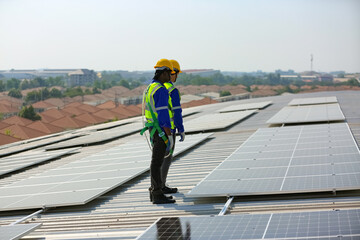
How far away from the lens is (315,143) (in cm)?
1371

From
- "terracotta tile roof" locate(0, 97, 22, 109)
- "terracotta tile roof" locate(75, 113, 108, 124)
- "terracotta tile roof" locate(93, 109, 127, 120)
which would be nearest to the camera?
"terracotta tile roof" locate(75, 113, 108, 124)

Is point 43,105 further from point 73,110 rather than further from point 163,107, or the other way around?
point 163,107

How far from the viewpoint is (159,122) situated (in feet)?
30.9

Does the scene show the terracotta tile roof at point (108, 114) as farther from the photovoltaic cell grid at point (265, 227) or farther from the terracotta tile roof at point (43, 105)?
the photovoltaic cell grid at point (265, 227)

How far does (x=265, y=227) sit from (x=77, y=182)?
19.7 ft

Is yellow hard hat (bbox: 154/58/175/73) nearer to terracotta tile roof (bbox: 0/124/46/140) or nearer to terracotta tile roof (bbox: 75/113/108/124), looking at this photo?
terracotta tile roof (bbox: 0/124/46/140)

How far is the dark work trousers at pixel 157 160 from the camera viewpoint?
9.48 metres

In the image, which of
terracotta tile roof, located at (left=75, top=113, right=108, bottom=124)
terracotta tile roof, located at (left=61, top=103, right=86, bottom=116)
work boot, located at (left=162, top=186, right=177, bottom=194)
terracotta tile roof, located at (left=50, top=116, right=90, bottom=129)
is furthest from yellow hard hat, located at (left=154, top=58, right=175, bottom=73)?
terracotta tile roof, located at (left=61, top=103, right=86, bottom=116)

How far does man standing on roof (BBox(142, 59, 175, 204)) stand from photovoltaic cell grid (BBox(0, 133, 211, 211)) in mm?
1323

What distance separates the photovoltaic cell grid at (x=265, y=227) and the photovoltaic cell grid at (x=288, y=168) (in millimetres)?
1838

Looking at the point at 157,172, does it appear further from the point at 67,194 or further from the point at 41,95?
the point at 41,95

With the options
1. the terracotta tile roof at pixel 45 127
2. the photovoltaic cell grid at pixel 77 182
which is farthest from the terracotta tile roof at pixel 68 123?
the photovoltaic cell grid at pixel 77 182

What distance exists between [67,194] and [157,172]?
2.06 m

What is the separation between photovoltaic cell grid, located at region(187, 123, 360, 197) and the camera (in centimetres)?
891
